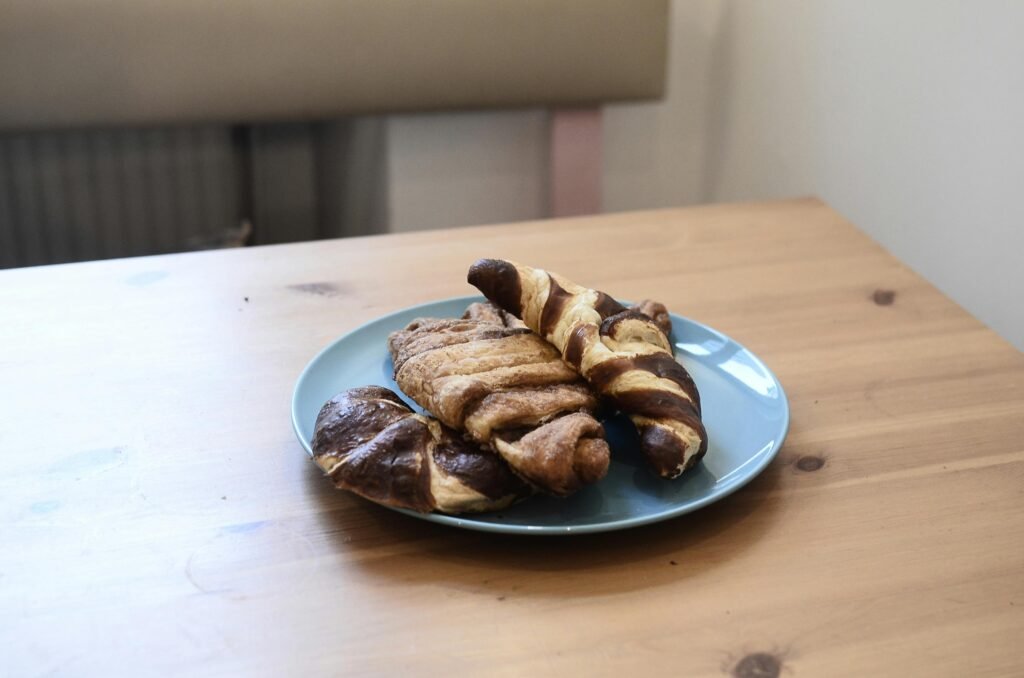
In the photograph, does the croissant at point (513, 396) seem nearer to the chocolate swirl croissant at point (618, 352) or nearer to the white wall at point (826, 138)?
the chocolate swirl croissant at point (618, 352)

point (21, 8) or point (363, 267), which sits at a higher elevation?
point (21, 8)

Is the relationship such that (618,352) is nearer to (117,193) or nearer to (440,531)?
(440,531)

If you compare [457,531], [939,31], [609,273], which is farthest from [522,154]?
[457,531]

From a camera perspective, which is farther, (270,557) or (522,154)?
(522,154)

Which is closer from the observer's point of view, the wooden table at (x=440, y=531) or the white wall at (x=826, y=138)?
A: the wooden table at (x=440, y=531)

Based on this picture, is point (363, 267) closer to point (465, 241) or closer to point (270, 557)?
point (465, 241)

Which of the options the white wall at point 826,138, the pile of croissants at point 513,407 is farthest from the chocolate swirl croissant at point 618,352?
the white wall at point 826,138
